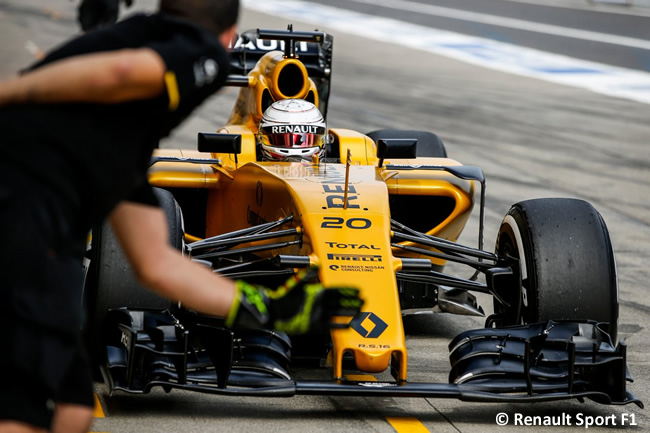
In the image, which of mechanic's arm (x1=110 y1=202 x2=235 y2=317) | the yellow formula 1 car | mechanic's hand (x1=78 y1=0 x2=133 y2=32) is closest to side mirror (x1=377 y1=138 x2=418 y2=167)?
the yellow formula 1 car

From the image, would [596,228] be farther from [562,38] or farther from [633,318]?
[562,38]

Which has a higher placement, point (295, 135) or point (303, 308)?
point (303, 308)

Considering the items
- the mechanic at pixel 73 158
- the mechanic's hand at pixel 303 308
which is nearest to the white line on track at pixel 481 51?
the mechanic's hand at pixel 303 308

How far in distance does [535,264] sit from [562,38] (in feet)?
72.3

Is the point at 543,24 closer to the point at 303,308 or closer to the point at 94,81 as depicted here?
the point at 303,308

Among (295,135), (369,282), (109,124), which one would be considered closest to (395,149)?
(295,135)

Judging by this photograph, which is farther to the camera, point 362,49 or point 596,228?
point 362,49

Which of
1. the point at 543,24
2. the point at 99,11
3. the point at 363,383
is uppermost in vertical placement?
the point at 363,383

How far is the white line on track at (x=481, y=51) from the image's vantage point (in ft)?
73.7

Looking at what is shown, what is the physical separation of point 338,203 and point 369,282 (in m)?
0.66

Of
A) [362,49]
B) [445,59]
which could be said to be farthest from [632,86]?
[362,49]

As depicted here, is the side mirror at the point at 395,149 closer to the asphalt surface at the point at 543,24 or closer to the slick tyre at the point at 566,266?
the slick tyre at the point at 566,266

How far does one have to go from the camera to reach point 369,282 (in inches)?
217

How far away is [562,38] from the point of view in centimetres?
2706
